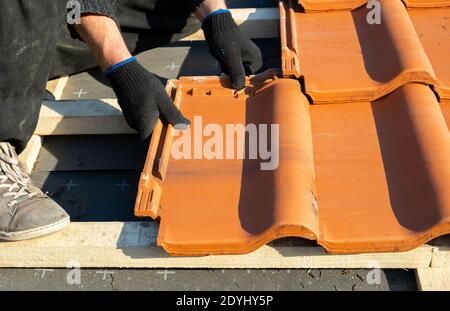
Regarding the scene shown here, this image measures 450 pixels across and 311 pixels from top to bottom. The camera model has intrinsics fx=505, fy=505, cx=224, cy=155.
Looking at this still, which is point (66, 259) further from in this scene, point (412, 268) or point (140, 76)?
point (412, 268)

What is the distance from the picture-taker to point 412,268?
1.73m

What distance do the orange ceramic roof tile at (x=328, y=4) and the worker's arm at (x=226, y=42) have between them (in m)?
0.40

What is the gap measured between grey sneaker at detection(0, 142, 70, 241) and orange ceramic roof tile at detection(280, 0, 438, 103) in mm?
1117

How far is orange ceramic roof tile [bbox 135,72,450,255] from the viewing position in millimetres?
1606

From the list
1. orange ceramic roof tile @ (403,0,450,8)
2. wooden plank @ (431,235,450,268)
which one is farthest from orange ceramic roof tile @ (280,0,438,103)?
wooden plank @ (431,235,450,268)

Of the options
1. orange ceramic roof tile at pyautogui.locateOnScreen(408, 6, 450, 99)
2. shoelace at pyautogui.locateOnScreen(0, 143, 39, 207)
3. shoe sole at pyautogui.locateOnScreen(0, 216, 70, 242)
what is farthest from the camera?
orange ceramic roof tile at pyautogui.locateOnScreen(408, 6, 450, 99)

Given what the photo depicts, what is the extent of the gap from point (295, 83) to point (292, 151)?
46 centimetres

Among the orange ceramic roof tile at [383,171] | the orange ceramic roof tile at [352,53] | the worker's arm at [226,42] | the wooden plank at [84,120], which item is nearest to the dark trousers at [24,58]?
the wooden plank at [84,120]

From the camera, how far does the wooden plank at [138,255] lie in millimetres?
1701

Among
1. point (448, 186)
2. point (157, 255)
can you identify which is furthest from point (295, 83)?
point (157, 255)

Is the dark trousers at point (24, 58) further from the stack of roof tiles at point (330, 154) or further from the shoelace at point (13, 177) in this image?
the stack of roof tiles at point (330, 154)

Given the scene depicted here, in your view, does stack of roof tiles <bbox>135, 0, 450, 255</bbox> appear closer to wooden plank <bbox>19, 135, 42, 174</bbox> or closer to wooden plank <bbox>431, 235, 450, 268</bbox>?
wooden plank <bbox>431, 235, 450, 268</bbox>

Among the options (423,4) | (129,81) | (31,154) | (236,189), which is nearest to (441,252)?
(236,189)

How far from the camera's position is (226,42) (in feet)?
7.77
